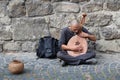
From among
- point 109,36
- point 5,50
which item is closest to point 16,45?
point 5,50

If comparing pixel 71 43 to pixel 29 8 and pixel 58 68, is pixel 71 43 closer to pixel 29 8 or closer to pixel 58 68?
pixel 58 68

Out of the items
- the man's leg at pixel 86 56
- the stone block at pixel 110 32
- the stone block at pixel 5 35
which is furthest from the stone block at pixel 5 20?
the stone block at pixel 110 32

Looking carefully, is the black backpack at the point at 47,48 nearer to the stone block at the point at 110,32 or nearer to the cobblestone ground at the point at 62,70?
the cobblestone ground at the point at 62,70

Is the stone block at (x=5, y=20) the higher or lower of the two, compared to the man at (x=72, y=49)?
higher

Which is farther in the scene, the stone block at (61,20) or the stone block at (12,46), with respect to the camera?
the stone block at (12,46)

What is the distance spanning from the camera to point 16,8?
439 centimetres

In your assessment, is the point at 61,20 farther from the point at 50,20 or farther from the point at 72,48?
the point at 72,48

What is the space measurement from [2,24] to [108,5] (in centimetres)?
156

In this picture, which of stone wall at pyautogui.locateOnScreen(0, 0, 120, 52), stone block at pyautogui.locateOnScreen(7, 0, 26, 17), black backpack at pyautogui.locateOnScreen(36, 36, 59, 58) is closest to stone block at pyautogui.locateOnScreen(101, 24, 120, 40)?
stone wall at pyautogui.locateOnScreen(0, 0, 120, 52)

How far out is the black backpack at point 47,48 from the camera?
13.6ft

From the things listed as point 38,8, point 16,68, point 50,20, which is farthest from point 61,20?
point 16,68

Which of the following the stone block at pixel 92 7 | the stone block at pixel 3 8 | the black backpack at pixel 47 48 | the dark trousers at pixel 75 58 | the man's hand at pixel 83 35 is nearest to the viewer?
the dark trousers at pixel 75 58

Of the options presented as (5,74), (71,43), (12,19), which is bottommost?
(5,74)

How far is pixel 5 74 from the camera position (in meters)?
3.59
